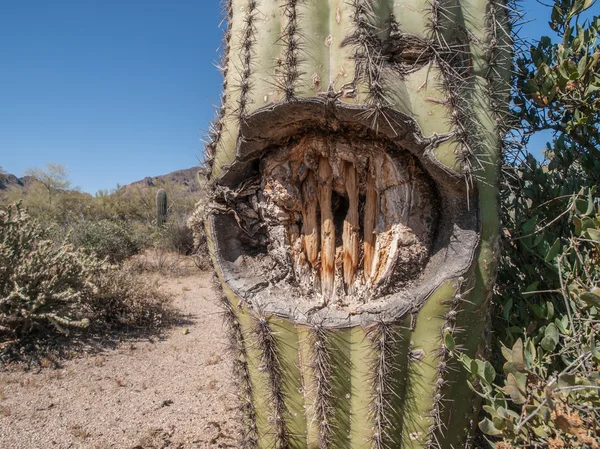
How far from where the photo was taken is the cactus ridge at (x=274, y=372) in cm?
200

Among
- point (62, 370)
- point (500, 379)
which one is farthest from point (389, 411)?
point (62, 370)

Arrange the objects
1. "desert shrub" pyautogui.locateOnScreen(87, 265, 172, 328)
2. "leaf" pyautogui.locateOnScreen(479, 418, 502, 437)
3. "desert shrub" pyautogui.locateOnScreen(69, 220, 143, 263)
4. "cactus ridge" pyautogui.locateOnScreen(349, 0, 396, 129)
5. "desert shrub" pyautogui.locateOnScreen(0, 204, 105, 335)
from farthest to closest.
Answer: "desert shrub" pyautogui.locateOnScreen(69, 220, 143, 263) < "desert shrub" pyautogui.locateOnScreen(87, 265, 172, 328) < "desert shrub" pyautogui.locateOnScreen(0, 204, 105, 335) < "cactus ridge" pyautogui.locateOnScreen(349, 0, 396, 129) < "leaf" pyautogui.locateOnScreen(479, 418, 502, 437)

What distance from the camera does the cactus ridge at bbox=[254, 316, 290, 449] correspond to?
2000mm

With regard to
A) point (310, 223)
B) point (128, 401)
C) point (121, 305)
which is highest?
point (310, 223)

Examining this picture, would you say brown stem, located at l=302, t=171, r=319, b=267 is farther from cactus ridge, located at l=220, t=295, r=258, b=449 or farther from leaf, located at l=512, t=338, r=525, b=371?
leaf, located at l=512, t=338, r=525, b=371

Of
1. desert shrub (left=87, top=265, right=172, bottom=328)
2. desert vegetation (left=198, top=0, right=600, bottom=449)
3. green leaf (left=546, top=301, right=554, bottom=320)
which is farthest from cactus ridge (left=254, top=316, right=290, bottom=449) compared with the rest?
desert shrub (left=87, top=265, right=172, bottom=328)

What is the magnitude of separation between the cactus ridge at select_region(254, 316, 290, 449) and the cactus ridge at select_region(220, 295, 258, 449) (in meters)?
0.20

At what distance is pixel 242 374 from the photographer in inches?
90.6

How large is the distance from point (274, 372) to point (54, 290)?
158 inches

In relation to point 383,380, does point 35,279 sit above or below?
above

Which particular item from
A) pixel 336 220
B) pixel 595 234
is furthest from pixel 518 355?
pixel 336 220

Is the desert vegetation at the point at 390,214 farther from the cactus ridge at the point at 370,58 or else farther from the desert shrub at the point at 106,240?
the desert shrub at the point at 106,240

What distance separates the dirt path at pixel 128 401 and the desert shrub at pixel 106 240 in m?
5.67

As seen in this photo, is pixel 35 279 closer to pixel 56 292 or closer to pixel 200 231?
pixel 56 292
